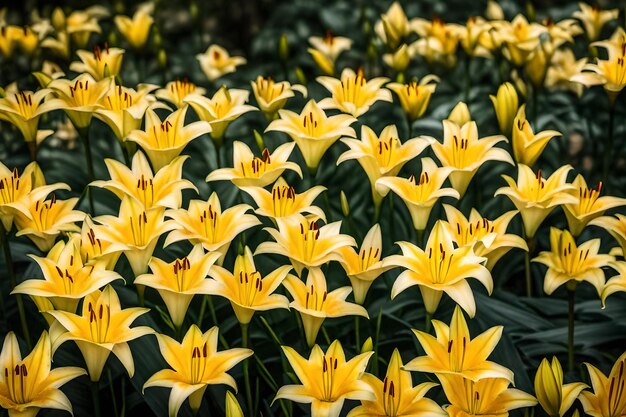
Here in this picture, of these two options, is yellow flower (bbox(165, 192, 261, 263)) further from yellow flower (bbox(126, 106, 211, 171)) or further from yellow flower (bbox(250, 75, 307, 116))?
yellow flower (bbox(250, 75, 307, 116))

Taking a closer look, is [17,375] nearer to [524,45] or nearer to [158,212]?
[158,212]

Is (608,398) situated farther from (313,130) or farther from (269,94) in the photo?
(269,94)

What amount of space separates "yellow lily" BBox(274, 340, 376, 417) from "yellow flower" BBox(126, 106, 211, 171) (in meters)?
0.84

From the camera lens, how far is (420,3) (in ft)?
17.4

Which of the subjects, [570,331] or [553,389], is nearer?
[553,389]

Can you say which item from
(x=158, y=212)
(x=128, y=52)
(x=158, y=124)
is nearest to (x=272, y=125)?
(x=158, y=124)

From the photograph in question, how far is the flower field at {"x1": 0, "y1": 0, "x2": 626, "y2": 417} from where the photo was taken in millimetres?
1849

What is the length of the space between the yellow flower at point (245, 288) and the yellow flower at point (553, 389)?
621 mm

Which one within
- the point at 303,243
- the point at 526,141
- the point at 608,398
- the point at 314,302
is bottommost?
the point at 608,398

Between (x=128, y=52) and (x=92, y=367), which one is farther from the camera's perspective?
(x=128, y=52)

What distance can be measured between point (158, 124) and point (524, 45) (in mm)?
1558

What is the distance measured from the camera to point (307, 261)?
2.04m

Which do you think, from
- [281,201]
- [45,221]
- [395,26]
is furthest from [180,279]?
[395,26]

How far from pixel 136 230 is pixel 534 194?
1.12 meters
